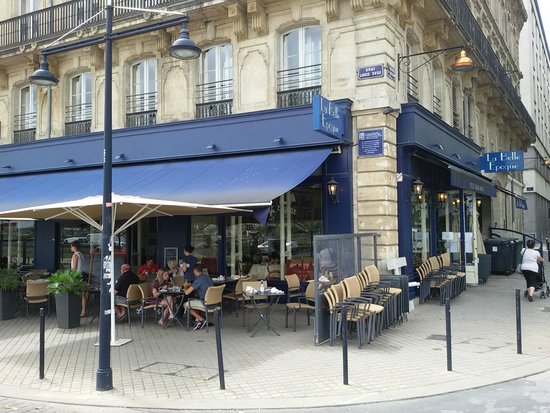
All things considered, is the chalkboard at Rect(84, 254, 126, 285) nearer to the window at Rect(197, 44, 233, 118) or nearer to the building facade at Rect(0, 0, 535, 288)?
the building facade at Rect(0, 0, 535, 288)

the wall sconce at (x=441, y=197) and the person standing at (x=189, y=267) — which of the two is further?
the wall sconce at (x=441, y=197)

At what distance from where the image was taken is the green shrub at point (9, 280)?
443 inches

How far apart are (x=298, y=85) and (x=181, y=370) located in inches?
306

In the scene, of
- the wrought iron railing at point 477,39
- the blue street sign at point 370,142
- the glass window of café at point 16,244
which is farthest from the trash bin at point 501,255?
the glass window of café at point 16,244

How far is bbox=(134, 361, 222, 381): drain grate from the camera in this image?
6.83 metres

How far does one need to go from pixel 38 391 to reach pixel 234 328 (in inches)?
170

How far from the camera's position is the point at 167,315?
10656mm

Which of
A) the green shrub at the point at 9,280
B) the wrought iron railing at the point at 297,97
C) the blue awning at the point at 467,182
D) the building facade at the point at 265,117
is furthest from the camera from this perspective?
the blue awning at the point at 467,182

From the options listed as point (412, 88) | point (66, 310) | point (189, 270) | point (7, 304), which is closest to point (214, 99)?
point (189, 270)

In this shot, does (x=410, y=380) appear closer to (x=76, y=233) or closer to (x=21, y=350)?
A: (x=21, y=350)

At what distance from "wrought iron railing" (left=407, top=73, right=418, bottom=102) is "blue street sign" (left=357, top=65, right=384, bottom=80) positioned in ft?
6.64

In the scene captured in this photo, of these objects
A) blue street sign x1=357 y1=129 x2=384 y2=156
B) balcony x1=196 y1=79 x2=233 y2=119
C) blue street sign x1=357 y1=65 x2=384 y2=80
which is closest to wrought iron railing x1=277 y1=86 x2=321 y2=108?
blue street sign x1=357 y1=65 x2=384 y2=80

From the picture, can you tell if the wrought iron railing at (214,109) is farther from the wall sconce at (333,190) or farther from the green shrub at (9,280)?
the green shrub at (9,280)

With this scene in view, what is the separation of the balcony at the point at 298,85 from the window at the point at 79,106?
6.42 meters
